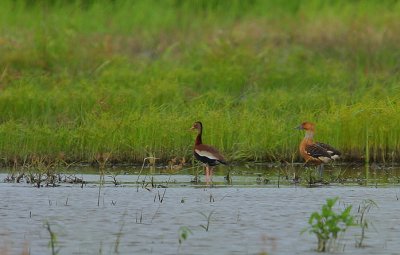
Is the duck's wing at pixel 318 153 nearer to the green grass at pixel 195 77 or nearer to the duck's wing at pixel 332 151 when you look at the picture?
the duck's wing at pixel 332 151

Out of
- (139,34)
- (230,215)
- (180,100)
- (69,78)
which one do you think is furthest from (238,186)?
(139,34)

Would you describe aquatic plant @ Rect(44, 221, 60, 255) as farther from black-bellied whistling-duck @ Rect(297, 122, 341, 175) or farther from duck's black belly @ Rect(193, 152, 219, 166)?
black-bellied whistling-duck @ Rect(297, 122, 341, 175)

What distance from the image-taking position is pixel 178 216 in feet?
38.7

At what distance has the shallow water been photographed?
1007cm

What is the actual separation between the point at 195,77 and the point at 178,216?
8554 millimetres

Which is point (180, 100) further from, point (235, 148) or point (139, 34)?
point (139, 34)

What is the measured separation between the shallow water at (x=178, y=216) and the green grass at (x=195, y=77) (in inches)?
56.4

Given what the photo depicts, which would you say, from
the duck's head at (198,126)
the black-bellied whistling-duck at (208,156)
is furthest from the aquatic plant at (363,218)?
the duck's head at (198,126)

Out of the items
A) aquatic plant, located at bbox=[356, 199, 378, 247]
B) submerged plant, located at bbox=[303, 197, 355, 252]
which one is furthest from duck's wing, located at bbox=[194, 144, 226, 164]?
submerged plant, located at bbox=[303, 197, 355, 252]

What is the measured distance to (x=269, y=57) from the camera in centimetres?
2147

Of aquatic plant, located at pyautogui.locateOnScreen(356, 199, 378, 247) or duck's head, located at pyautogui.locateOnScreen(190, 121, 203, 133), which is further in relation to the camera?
duck's head, located at pyautogui.locateOnScreen(190, 121, 203, 133)

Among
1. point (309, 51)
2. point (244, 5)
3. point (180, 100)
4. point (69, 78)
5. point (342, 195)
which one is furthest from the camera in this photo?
point (244, 5)

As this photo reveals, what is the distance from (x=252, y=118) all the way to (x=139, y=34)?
21.2ft

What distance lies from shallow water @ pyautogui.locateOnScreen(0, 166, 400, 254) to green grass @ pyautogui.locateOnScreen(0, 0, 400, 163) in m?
1.43
